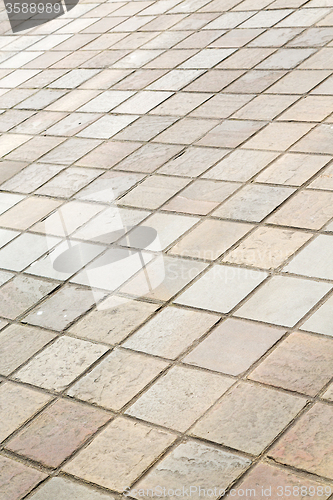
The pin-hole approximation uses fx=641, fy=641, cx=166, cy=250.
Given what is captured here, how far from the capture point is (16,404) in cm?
272

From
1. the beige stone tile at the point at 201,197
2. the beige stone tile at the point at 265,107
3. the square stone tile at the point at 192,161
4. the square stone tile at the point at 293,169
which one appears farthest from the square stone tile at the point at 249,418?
the beige stone tile at the point at 265,107

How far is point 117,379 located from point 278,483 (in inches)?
33.1

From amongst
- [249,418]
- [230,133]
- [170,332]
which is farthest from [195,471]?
[230,133]

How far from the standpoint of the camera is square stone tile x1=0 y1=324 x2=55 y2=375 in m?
2.94

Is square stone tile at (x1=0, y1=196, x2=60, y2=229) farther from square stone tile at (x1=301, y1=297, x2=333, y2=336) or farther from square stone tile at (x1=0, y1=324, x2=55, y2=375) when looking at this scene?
square stone tile at (x1=301, y1=297, x2=333, y2=336)

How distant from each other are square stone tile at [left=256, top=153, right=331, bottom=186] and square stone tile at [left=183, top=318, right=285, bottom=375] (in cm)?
116

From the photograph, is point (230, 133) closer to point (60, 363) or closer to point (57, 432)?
point (60, 363)

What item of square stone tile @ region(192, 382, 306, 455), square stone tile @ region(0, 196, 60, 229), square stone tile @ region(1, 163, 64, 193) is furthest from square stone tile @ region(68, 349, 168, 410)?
square stone tile @ region(1, 163, 64, 193)

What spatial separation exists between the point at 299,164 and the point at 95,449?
6.94 feet

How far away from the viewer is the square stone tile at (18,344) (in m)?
2.94

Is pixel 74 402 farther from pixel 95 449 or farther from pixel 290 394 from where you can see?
pixel 290 394

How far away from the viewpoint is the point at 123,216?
3705mm

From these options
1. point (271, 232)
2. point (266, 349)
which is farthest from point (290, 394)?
point (271, 232)

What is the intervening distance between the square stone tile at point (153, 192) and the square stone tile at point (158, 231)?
16 cm
